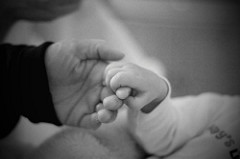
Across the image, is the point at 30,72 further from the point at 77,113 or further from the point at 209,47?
the point at 209,47

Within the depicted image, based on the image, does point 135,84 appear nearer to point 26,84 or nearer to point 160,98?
point 160,98

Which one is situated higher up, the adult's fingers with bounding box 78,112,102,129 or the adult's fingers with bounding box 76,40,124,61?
the adult's fingers with bounding box 76,40,124,61

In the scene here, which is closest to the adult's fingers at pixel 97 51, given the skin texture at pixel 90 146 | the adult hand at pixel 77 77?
the adult hand at pixel 77 77

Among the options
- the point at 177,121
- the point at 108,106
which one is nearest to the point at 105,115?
the point at 108,106

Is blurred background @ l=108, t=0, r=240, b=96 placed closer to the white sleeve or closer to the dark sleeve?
the white sleeve

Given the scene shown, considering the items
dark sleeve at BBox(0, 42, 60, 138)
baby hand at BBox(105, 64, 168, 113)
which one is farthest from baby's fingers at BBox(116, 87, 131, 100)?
dark sleeve at BBox(0, 42, 60, 138)

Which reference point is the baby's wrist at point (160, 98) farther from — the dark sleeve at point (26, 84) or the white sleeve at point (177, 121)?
the dark sleeve at point (26, 84)
